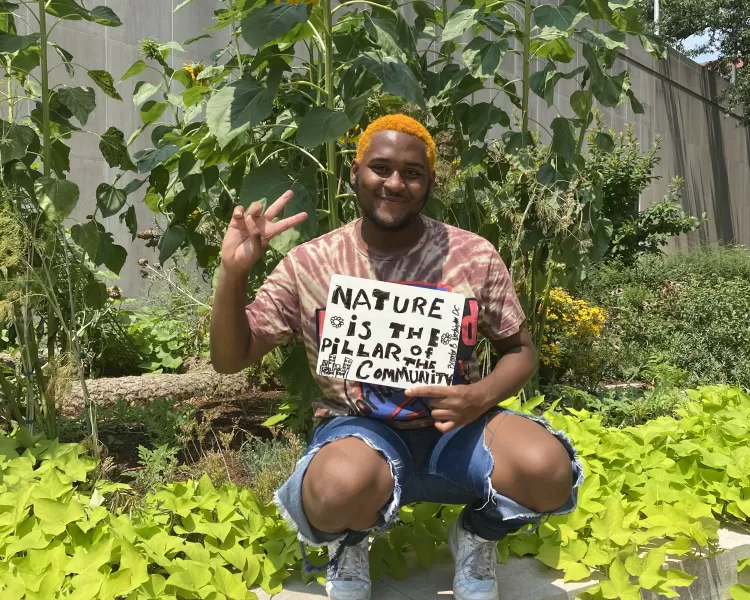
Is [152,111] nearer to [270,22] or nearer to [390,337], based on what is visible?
[270,22]

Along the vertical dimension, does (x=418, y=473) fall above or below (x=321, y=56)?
below

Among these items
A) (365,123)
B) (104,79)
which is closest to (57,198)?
(104,79)

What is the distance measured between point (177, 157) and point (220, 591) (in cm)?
173

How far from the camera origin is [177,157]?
9.96 ft

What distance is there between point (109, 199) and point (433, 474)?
180 cm

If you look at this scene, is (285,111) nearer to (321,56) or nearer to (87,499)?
(321,56)

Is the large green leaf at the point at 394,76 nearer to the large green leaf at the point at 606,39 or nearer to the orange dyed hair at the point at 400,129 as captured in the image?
the orange dyed hair at the point at 400,129

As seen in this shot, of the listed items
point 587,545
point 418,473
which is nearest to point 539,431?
point 418,473

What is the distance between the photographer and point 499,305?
6.49ft

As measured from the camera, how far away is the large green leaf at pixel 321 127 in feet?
7.74

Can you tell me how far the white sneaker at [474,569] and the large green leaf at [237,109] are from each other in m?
1.29

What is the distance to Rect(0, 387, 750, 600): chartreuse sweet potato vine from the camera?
1.84 meters

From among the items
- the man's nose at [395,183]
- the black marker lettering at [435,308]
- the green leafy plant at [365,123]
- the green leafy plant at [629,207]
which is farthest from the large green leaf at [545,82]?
the green leafy plant at [629,207]

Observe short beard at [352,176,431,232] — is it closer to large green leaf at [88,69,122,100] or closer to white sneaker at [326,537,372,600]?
white sneaker at [326,537,372,600]
